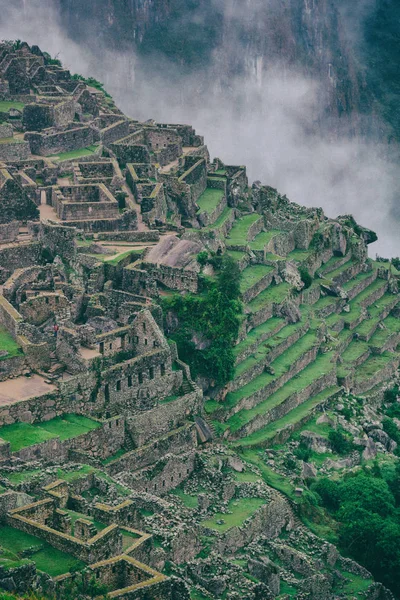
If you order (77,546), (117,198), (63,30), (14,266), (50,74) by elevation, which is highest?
(63,30)

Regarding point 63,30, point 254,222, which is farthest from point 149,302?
point 63,30

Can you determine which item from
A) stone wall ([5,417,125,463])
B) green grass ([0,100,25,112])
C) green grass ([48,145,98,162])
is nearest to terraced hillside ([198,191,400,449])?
stone wall ([5,417,125,463])

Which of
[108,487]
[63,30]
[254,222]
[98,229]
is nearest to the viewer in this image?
[108,487]

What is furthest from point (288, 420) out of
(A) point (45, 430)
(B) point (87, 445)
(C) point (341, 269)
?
(C) point (341, 269)

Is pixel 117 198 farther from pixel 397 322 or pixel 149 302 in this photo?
pixel 397 322

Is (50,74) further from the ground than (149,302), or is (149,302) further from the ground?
(50,74)

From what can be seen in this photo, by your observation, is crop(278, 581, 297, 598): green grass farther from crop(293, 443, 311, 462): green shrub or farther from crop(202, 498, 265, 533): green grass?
crop(293, 443, 311, 462): green shrub

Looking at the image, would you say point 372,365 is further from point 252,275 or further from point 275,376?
point 275,376
